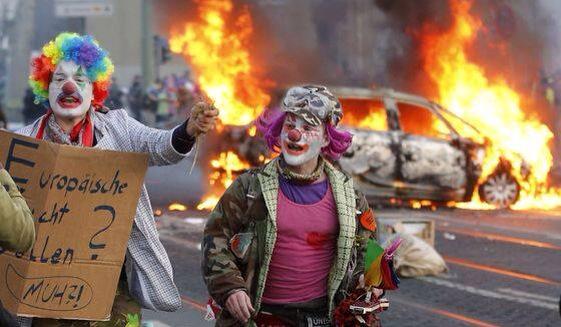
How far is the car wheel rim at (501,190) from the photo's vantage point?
15.5 metres

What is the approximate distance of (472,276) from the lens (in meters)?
10.4

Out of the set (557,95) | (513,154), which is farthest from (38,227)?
(557,95)

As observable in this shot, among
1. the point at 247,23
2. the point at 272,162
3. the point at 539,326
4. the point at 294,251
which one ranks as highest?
the point at 247,23

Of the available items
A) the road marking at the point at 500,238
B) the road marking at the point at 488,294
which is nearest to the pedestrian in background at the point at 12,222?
the road marking at the point at 488,294

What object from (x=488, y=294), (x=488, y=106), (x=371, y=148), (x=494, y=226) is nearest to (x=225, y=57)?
(x=488, y=106)

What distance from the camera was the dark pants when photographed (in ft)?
14.6

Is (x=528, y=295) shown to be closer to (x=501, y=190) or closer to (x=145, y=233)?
(x=145, y=233)

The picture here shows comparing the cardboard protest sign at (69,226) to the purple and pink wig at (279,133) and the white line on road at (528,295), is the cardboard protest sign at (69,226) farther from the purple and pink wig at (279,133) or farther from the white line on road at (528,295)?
the white line on road at (528,295)

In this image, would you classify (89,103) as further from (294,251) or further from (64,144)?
(294,251)

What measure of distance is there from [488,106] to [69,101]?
1384 cm

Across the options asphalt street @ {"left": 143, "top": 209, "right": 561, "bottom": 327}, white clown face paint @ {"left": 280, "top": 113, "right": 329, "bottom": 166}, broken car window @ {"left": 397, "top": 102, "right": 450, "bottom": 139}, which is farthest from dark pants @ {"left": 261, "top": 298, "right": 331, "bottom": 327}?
broken car window @ {"left": 397, "top": 102, "right": 450, "bottom": 139}

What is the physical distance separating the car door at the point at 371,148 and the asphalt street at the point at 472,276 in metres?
0.70

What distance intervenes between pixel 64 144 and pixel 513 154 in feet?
39.1

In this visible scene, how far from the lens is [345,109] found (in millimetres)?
14891
